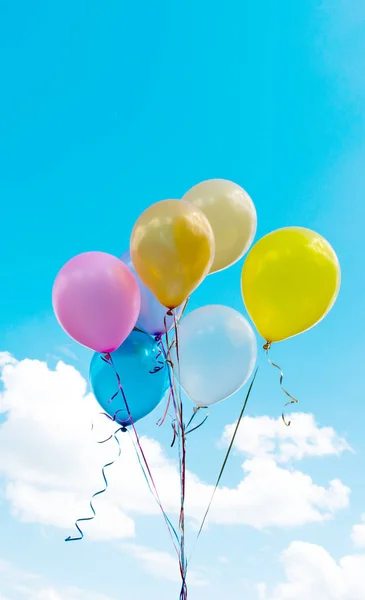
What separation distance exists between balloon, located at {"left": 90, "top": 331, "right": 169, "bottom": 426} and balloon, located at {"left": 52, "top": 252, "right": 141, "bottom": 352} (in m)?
0.30

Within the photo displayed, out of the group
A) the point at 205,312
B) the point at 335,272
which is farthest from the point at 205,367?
the point at 335,272

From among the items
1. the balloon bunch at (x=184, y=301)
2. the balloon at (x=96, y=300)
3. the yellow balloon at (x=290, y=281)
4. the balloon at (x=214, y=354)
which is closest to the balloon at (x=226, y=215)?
the balloon bunch at (x=184, y=301)

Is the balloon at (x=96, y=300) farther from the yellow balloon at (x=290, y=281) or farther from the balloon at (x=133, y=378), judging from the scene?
the yellow balloon at (x=290, y=281)

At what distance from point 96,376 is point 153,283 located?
1.05 meters

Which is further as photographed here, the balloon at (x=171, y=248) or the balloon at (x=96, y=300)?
the balloon at (x=96, y=300)

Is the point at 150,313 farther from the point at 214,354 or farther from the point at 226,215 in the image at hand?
the point at 226,215

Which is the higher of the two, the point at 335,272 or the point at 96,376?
the point at 335,272

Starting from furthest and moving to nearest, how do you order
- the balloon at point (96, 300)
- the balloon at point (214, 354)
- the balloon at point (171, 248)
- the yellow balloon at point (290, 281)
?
the balloon at point (214, 354), the yellow balloon at point (290, 281), the balloon at point (96, 300), the balloon at point (171, 248)

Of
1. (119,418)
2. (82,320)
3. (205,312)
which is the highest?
(205,312)

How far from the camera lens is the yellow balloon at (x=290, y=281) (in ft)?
14.6

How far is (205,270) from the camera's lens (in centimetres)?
445

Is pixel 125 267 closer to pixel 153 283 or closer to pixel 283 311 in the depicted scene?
pixel 153 283

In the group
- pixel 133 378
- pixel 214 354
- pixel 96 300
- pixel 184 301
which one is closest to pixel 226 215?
pixel 184 301

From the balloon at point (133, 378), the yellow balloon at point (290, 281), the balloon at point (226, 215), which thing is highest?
the balloon at point (226, 215)
